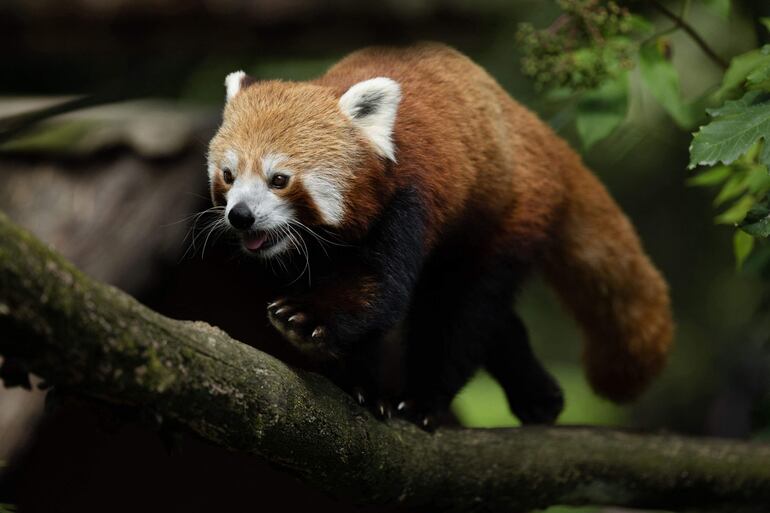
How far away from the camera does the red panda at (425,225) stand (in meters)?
2.47

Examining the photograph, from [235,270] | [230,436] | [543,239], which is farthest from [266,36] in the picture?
[230,436]

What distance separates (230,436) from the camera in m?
2.09

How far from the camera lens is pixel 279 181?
2.43 meters

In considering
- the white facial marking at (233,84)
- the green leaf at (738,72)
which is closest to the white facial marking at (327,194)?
the white facial marking at (233,84)

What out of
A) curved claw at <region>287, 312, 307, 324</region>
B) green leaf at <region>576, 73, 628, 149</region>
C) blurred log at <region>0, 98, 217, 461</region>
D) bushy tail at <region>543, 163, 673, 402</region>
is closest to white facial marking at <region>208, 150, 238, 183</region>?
curved claw at <region>287, 312, 307, 324</region>

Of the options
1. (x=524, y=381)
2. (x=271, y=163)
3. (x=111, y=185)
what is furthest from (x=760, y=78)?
(x=111, y=185)

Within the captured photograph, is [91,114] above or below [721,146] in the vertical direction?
below

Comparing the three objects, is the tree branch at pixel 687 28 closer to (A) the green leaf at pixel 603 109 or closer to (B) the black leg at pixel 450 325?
(A) the green leaf at pixel 603 109

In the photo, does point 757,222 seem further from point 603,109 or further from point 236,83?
point 236,83

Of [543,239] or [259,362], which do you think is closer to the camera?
[259,362]

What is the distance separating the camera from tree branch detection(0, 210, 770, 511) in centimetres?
159

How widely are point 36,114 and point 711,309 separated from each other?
5.94m

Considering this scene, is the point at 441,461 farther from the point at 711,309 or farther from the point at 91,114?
the point at 711,309

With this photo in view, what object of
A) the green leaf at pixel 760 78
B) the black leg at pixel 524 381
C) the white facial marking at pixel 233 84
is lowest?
the black leg at pixel 524 381
